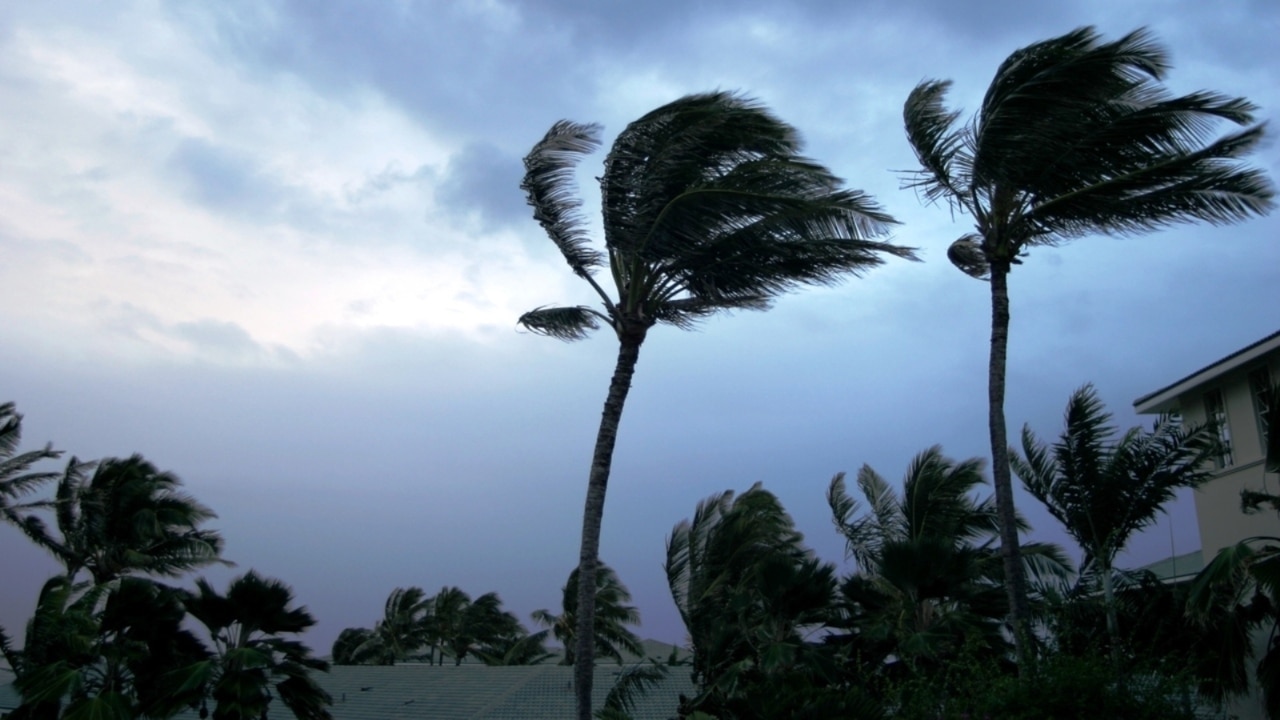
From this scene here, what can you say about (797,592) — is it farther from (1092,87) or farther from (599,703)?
(1092,87)

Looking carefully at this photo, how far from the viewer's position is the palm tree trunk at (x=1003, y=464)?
14461 millimetres

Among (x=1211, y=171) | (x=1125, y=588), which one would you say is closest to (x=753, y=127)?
(x=1211, y=171)

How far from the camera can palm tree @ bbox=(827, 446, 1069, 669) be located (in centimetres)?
1836

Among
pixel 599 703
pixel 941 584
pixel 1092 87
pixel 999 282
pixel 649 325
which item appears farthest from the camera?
pixel 599 703

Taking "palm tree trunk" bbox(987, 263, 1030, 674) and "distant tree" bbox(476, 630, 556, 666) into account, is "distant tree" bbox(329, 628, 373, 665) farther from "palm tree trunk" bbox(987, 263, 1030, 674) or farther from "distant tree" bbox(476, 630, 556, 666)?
"palm tree trunk" bbox(987, 263, 1030, 674)

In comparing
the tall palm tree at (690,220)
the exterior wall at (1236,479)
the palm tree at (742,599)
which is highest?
the tall palm tree at (690,220)

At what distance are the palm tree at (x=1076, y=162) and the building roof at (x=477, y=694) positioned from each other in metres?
10.6

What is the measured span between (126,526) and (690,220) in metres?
18.2

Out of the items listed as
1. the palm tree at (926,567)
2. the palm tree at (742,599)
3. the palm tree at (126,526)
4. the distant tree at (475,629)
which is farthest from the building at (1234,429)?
the distant tree at (475,629)

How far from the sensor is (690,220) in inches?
658

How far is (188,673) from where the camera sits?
1825 cm

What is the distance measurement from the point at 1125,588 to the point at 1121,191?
8215 mm

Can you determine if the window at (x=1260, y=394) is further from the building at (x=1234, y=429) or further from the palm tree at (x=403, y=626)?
the palm tree at (x=403, y=626)

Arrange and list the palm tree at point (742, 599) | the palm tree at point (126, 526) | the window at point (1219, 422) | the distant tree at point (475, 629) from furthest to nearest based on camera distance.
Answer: the distant tree at point (475, 629), the palm tree at point (126, 526), the window at point (1219, 422), the palm tree at point (742, 599)
